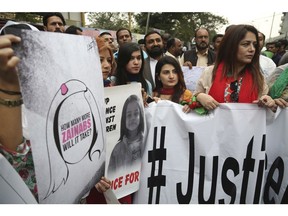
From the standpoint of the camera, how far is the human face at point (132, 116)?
1.80 meters

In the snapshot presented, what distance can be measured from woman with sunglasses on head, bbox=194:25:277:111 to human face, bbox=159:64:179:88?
13.4 inches

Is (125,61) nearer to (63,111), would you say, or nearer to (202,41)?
(63,111)

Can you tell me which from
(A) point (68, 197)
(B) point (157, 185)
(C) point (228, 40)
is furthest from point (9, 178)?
(C) point (228, 40)

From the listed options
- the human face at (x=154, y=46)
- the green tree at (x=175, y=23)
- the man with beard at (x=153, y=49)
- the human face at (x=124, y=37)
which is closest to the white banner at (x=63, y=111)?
the man with beard at (x=153, y=49)

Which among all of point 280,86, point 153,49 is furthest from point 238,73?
point 153,49

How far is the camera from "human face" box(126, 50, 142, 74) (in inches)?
92.6

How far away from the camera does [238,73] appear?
→ 6.56 ft

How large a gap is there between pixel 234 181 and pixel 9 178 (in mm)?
1412

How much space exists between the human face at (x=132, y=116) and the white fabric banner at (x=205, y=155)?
12 centimetres

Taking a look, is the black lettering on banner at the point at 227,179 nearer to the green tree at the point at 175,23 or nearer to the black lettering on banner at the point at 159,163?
the black lettering on banner at the point at 159,163

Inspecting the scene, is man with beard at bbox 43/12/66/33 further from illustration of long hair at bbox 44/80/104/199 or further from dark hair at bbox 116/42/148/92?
illustration of long hair at bbox 44/80/104/199

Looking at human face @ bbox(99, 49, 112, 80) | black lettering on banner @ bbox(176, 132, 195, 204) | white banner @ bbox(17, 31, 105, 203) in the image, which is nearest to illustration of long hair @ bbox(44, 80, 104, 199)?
white banner @ bbox(17, 31, 105, 203)

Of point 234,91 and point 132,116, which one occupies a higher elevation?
point 234,91

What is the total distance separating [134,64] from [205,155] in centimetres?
92
